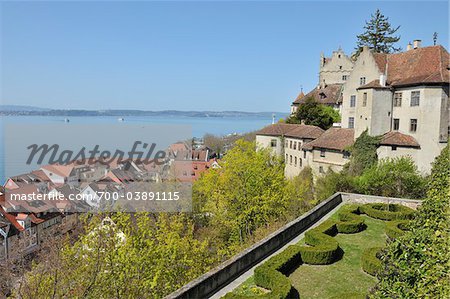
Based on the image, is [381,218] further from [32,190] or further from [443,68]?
[32,190]

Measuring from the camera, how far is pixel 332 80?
67.1 meters

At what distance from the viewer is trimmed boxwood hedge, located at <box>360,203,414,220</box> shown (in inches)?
898

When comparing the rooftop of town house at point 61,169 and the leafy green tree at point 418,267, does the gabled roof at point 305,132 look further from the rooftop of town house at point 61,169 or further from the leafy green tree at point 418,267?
the rooftop of town house at point 61,169

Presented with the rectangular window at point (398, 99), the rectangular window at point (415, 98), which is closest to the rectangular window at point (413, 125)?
the rectangular window at point (415, 98)

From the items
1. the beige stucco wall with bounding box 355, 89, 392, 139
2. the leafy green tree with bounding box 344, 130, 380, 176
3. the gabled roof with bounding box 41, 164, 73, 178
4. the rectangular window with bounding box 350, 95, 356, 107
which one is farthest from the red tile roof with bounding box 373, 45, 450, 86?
the gabled roof with bounding box 41, 164, 73, 178

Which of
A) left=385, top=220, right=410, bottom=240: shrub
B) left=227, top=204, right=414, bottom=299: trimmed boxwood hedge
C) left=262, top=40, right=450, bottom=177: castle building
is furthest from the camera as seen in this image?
left=262, top=40, right=450, bottom=177: castle building

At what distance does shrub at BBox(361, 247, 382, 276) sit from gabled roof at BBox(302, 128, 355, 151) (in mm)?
25453

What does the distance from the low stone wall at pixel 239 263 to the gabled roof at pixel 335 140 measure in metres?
20.7

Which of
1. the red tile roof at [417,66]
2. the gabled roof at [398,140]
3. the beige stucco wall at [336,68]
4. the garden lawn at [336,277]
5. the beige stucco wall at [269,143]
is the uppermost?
the beige stucco wall at [336,68]

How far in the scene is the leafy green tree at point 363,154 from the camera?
121 feet

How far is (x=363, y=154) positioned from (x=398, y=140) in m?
3.47

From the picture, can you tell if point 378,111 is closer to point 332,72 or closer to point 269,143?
point 269,143

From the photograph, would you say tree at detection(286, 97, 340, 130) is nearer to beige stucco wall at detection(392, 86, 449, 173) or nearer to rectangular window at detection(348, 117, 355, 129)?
rectangular window at detection(348, 117, 355, 129)

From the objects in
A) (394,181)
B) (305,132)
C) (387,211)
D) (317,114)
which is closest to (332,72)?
(317,114)
